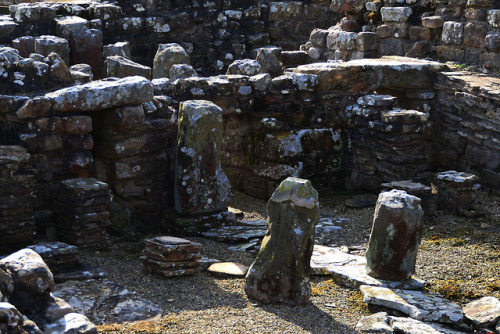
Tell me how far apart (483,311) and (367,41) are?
8.07 meters

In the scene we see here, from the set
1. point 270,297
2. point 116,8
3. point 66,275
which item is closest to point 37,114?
point 66,275

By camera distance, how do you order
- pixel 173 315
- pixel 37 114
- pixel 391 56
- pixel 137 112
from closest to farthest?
1. pixel 173 315
2. pixel 37 114
3. pixel 137 112
4. pixel 391 56

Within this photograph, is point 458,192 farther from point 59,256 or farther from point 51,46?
point 51,46

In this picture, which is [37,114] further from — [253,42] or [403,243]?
[253,42]

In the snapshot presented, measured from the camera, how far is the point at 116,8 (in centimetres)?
1499

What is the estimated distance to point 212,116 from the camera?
30.8ft

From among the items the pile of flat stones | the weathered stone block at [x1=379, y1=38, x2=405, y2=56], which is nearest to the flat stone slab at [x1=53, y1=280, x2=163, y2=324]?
the pile of flat stones

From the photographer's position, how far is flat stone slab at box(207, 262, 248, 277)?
789 cm

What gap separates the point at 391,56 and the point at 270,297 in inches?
303

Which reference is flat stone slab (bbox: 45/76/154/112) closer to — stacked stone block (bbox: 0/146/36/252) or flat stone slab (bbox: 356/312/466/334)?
stacked stone block (bbox: 0/146/36/252)

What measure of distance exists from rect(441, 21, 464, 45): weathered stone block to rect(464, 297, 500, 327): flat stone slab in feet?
20.8

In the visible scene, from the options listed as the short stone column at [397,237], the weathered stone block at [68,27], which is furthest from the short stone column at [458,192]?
the weathered stone block at [68,27]

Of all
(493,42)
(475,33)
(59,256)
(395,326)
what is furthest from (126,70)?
(395,326)

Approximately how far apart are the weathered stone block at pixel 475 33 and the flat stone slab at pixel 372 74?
0.72m
